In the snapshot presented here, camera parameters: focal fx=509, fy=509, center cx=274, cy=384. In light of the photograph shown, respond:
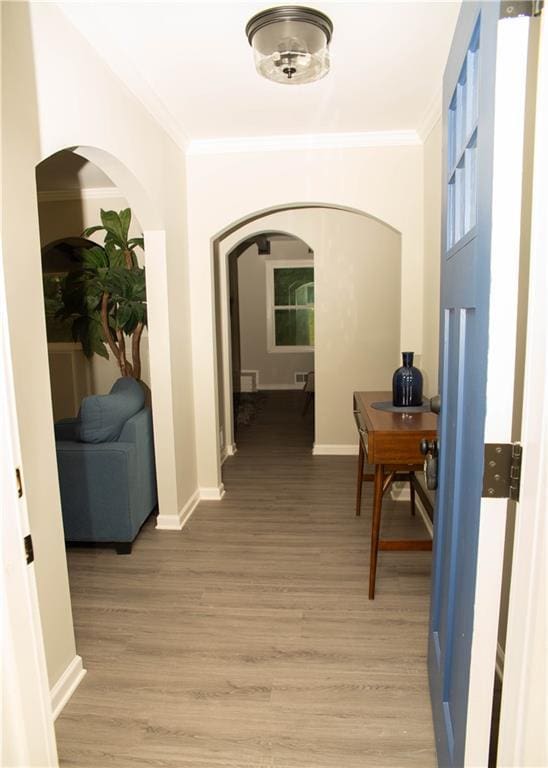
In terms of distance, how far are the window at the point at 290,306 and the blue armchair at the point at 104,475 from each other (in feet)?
21.0

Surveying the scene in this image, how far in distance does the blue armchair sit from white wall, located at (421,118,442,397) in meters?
2.04

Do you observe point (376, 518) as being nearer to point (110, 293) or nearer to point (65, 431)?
point (65, 431)

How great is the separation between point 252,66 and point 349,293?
2672 millimetres

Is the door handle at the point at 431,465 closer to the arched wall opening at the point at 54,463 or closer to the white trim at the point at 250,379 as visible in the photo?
the arched wall opening at the point at 54,463

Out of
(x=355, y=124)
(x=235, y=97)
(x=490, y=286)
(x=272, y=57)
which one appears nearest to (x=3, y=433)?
(x=490, y=286)

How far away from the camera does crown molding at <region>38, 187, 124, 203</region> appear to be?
5.08 meters

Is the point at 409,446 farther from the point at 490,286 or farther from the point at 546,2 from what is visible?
the point at 546,2

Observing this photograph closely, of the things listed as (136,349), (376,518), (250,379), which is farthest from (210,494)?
(250,379)

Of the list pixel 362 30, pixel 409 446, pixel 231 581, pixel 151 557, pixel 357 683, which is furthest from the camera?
pixel 151 557

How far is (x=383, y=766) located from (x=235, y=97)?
321 centimetres

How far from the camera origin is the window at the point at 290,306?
9.38 meters

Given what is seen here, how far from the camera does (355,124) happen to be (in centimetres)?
338

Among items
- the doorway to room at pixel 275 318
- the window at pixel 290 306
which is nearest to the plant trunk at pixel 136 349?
the doorway to room at pixel 275 318

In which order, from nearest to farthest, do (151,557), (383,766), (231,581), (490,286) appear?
(490,286) < (383,766) < (231,581) < (151,557)
